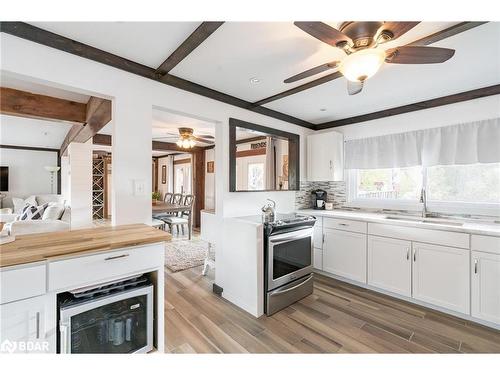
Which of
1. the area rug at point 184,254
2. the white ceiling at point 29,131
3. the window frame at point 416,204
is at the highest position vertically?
the white ceiling at point 29,131

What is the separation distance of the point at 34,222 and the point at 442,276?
4.97 metres

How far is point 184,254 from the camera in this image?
4.08 m

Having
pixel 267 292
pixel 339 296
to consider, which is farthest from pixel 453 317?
pixel 267 292

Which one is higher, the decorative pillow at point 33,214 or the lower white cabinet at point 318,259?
the decorative pillow at point 33,214

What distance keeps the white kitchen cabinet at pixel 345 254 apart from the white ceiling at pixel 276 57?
5.45ft

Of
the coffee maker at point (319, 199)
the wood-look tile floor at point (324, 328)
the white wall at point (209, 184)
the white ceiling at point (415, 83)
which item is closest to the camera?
the white ceiling at point (415, 83)

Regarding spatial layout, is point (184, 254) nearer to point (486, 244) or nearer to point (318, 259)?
point (318, 259)

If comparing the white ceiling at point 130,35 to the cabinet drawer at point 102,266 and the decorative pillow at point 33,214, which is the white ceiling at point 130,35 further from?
the decorative pillow at point 33,214

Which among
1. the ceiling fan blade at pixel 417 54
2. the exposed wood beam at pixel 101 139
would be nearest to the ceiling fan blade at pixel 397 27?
the ceiling fan blade at pixel 417 54

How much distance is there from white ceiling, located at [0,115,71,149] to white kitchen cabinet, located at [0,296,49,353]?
4052 mm

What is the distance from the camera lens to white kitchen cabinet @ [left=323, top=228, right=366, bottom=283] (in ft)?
9.18

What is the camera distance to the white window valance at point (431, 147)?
243 centimetres

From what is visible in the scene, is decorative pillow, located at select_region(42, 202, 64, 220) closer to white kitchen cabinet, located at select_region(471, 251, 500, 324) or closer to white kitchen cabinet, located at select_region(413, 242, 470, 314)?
white kitchen cabinet, located at select_region(413, 242, 470, 314)

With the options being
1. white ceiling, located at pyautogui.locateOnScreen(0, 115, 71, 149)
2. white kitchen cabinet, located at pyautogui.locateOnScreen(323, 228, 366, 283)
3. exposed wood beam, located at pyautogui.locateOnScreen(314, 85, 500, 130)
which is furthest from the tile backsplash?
white ceiling, located at pyautogui.locateOnScreen(0, 115, 71, 149)
